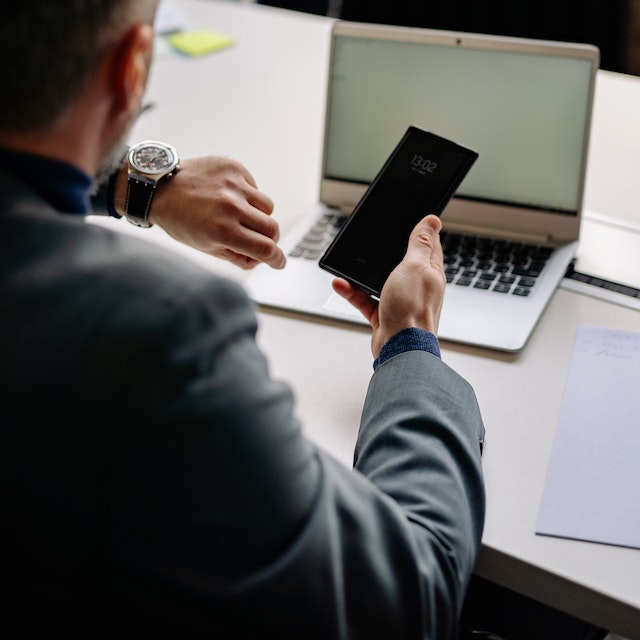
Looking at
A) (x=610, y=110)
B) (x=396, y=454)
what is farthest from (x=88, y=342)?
(x=610, y=110)

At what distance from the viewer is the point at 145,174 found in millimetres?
1118

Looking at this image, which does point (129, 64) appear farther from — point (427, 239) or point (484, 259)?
point (484, 259)

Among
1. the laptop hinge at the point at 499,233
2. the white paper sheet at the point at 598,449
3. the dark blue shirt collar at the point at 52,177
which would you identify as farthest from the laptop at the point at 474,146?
the dark blue shirt collar at the point at 52,177

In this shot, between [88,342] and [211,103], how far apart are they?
1.16 m

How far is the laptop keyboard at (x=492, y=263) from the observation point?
3.67ft

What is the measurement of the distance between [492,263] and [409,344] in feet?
1.07

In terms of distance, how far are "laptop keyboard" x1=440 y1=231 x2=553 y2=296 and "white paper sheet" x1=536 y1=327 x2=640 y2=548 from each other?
0.38 ft

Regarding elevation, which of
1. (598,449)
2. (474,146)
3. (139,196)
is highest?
(474,146)

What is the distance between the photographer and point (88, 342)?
1.80 ft

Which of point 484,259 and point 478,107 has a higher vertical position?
point 478,107

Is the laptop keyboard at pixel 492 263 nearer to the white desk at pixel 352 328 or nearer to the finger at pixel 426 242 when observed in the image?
the white desk at pixel 352 328

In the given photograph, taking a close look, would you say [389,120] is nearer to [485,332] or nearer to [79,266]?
[485,332]

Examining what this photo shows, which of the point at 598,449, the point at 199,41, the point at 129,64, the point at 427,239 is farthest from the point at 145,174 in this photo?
the point at 199,41

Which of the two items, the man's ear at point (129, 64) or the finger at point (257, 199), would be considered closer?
the man's ear at point (129, 64)
